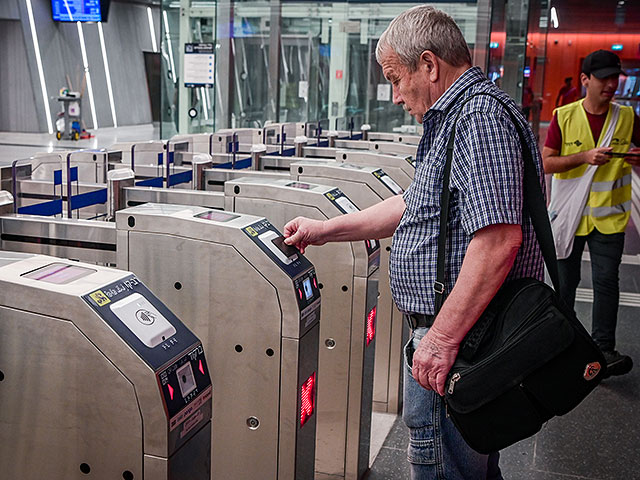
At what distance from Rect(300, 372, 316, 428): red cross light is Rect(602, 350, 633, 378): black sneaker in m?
2.11

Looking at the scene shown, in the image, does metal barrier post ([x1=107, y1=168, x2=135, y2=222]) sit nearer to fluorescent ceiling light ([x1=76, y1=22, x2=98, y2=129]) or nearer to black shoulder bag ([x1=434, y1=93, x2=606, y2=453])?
black shoulder bag ([x1=434, y1=93, x2=606, y2=453])

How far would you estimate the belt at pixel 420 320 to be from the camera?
163 cm

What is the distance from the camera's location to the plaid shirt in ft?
4.77

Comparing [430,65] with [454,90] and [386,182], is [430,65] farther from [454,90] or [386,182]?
[386,182]

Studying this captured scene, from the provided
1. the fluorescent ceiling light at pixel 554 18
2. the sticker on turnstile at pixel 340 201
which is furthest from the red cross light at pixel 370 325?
the fluorescent ceiling light at pixel 554 18

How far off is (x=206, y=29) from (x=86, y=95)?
11.5 meters

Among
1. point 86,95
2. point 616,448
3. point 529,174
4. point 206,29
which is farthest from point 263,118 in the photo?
point 86,95

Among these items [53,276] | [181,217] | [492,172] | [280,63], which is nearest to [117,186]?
[181,217]

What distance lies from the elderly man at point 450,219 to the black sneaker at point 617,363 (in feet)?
7.43

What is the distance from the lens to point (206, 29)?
771cm

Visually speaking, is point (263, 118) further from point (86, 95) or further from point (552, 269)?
point (86, 95)

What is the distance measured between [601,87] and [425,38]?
2.25 m

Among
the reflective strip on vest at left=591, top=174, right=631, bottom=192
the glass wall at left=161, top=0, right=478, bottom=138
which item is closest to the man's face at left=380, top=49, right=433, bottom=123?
the reflective strip on vest at left=591, top=174, right=631, bottom=192

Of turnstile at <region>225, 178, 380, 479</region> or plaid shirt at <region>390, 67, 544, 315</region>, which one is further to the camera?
turnstile at <region>225, 178, 380, 479</region>
